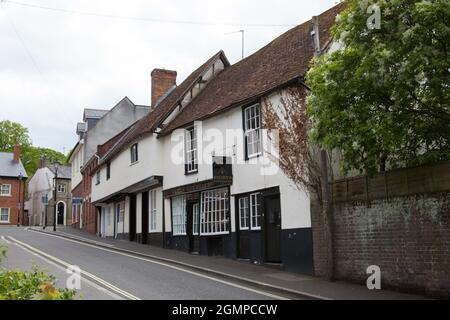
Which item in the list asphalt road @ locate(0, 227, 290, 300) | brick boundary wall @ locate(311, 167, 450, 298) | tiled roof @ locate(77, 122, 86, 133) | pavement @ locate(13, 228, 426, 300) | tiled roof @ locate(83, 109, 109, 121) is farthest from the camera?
tiled roof @ locate(77, 122, 86, 133)

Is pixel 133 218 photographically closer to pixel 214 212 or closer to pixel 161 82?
pixel 161 82

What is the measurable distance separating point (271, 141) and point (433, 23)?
777 centimetres

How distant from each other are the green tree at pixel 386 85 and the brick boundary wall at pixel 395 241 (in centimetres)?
114

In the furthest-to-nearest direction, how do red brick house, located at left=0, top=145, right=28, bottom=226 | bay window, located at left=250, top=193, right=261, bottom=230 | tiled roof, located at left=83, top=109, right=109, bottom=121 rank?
red brick house, located at left=0, top=145, right=28, bottom=226 → tiled roof, located at left=83, top=109, right=109, bottom=121 → bay window, located at left=250, top=193, right=261, bottom=230

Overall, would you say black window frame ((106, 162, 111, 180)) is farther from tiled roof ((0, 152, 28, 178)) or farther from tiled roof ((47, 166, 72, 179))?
tiled roof ((47, 166, 72, 179))

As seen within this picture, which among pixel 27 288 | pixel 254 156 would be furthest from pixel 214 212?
pixel 27 288

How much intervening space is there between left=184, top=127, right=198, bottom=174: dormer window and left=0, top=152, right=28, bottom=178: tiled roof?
157 feet

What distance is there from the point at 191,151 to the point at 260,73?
4378 millimetres

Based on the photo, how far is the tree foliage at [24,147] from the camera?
7188cm

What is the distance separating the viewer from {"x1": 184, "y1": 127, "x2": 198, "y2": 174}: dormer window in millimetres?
20917

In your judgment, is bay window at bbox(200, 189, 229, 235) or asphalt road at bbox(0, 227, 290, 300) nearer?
asphalt road at bbox(0, 227, 290, 300)

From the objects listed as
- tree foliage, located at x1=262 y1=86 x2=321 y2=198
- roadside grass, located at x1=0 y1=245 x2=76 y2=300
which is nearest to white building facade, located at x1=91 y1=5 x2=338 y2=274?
tree foliage, located at x1=262 y1=86 x2=321 y2=198

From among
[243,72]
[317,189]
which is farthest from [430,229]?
[243,72]

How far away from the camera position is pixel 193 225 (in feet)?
69.9
